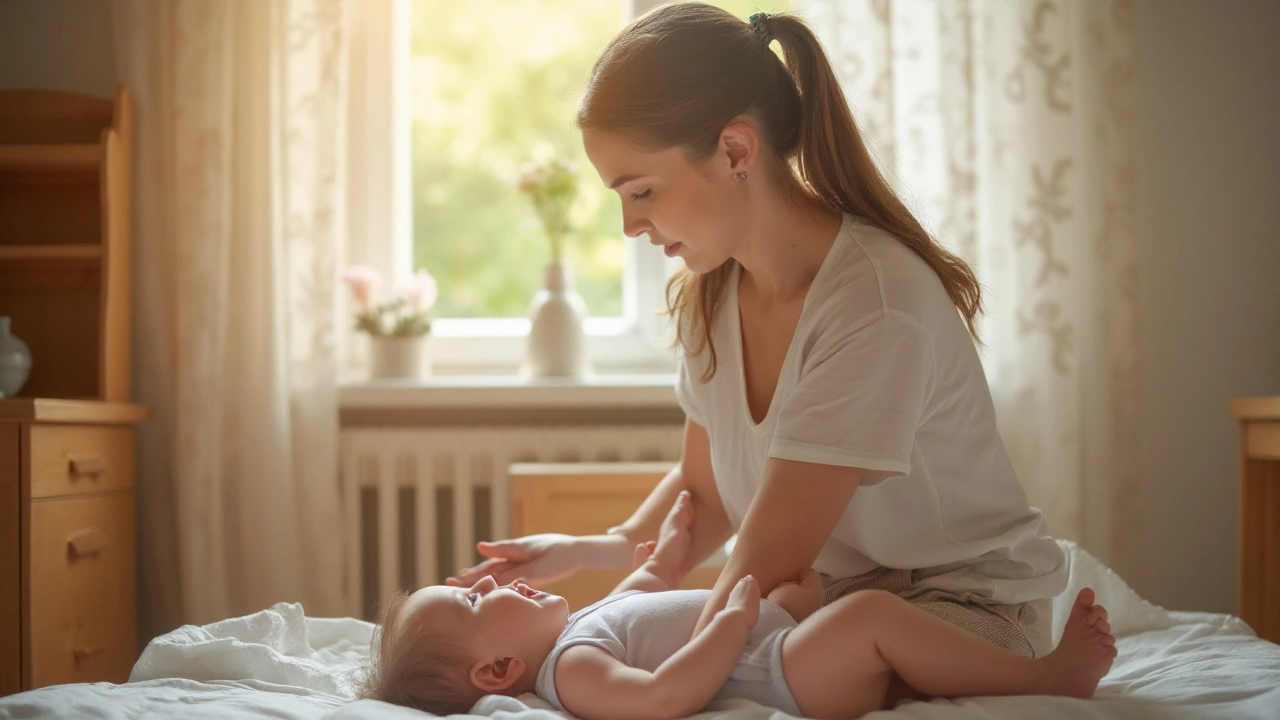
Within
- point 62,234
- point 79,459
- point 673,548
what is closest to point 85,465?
point 79,459

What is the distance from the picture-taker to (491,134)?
2930 mm

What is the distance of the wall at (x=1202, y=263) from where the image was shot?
242 cm

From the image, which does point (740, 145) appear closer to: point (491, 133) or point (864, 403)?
point (864, 403)

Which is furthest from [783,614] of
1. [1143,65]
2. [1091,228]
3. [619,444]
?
[1143,65]

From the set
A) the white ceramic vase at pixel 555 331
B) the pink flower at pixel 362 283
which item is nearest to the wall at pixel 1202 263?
the white ceramic vase at pixel 555 331

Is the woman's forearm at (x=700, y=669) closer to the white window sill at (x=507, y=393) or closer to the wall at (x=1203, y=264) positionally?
the white window sill at (x=507, y=393)

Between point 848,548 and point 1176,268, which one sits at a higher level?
point 1176,268

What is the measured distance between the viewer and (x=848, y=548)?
1266mm

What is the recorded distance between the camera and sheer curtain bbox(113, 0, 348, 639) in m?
2.35

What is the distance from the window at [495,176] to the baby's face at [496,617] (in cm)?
159

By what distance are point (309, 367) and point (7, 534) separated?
71 centimetres

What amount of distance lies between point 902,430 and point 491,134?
210 cm

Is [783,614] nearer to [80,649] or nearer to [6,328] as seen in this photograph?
[80,649]

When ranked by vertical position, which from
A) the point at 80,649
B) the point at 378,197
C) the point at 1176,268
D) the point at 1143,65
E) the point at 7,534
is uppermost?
the point at 1143,65
